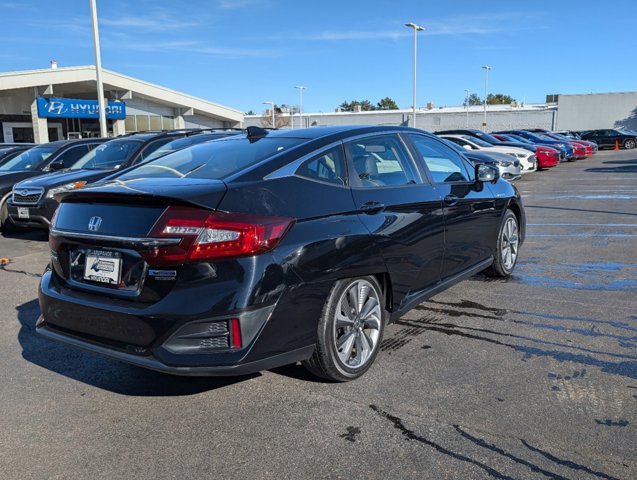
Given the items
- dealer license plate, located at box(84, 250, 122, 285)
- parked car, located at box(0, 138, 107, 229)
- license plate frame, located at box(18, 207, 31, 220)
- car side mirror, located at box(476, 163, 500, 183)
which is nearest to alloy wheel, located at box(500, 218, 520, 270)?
car side mirror, located at box(476, 163, 500, 183)

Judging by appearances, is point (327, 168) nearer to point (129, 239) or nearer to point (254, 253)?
point (254, 253)

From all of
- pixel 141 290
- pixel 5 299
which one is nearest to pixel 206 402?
pixel 141 290

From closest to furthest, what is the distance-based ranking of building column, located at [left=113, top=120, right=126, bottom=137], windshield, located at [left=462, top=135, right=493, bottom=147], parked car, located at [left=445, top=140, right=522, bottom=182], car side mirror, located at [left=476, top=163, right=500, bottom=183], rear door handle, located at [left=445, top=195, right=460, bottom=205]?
1. rear door handle, located at [left=445, top=195, right=460, bottom=205]
2. car side mirror, located at [left=476, top=163, right=500, bottom=183]
3. parked car, located at [left=445, top=140, right=522, bottom=182]
4. windshield, located at [left=462, top=135, right=493, bottom=147]
5. building column, located at [left=113, top=120, right=126, bottom=137]

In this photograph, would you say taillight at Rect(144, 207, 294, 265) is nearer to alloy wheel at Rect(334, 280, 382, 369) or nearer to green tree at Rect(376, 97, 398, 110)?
alloy wheel at Rect(334, 280, 382, 369)

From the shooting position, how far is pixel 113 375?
13.1 feet

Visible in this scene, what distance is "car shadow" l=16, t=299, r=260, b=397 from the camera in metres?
3.75

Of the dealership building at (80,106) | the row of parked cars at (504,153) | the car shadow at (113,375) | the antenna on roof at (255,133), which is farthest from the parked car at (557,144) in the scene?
the car shadow at (113,375)

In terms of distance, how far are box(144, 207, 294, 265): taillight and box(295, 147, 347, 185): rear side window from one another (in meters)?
0.66

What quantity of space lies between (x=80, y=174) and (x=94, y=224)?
6.75m

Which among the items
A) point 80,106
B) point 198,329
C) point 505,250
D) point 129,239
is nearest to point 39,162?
point 505,250

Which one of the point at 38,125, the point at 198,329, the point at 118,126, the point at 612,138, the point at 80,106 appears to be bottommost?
the point at 198,329

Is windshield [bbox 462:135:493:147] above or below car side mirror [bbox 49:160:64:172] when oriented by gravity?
above

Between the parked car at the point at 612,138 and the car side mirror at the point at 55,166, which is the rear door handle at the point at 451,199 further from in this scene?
the parked car at the point at 612,138

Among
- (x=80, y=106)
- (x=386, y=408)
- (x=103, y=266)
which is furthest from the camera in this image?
(x=80, y=106)
